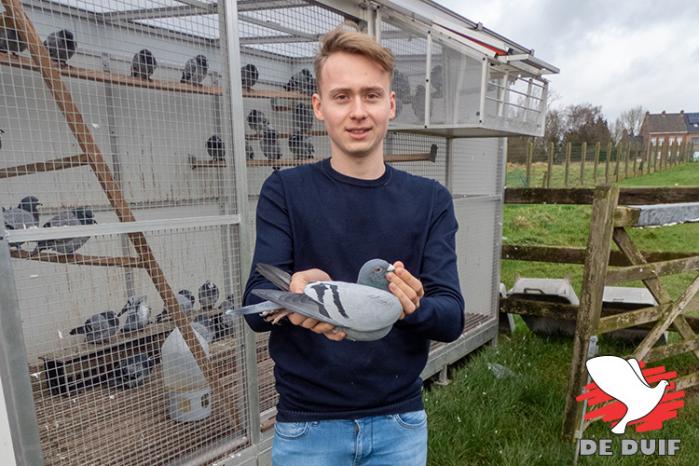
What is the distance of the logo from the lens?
2828mm

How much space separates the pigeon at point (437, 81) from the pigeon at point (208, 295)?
1757 mm

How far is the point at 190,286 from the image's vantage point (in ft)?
9.48

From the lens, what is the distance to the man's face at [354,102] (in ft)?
4.30

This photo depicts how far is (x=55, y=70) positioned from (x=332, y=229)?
1.31 meters

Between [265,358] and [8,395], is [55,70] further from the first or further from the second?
[265,358]

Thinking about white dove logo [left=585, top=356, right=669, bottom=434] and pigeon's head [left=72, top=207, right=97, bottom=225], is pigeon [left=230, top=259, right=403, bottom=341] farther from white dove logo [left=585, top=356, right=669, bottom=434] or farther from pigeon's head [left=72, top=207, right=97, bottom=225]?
white dove logo [left=585, top=356, right=669, bottom=434]

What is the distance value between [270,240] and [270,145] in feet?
5.65

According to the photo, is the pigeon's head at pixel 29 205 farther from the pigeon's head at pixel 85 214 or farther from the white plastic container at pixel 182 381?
the white plastic container at pixel 182 381

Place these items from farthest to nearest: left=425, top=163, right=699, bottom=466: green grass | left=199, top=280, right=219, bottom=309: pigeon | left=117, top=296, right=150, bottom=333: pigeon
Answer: left=425, top=163, right=699, bottom=466: green grass < left=199, top=280, right=219, bottom=309: pigeon < left=117, top=296, right=150, bottom=333: pigeon

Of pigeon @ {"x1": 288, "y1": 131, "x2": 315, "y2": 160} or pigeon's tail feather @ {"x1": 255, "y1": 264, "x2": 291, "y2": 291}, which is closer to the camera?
pigeon's tail feather @ {"x1": 255, "y1": 264, "x2": 291, "y2": 291}

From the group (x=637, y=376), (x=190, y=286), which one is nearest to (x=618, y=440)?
(x=637, y=376)

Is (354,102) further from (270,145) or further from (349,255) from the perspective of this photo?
(270,145)

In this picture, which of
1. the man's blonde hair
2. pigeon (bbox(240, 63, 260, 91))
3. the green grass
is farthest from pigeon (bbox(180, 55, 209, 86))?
the green grass

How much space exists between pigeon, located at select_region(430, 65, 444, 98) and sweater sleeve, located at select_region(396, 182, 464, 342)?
1.63 metres
